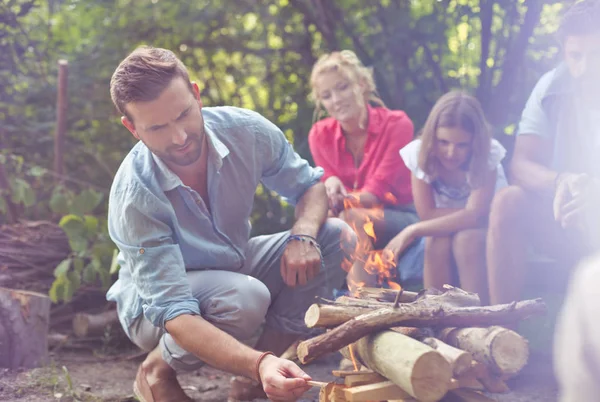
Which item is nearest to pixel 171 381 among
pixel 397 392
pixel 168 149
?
pixel 168 149

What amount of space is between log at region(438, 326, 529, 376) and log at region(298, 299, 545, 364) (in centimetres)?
12

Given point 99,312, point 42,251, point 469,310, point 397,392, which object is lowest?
point 99,312

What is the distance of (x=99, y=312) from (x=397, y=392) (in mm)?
2831

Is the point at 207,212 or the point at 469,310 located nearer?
the point at 469,310

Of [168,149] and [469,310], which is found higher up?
[168,149]

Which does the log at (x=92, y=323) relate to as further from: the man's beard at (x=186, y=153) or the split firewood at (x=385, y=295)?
the split firewood at (x=385, y=295)

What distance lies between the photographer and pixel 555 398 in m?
3.23

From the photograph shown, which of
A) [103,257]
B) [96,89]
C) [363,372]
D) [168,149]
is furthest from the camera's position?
[96,89]

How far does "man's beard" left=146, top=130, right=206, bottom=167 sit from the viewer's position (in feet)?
9.64

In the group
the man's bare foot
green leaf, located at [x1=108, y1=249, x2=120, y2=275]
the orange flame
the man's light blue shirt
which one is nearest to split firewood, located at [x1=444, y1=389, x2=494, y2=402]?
the man's light blue shirt

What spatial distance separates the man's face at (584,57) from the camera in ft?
11.2

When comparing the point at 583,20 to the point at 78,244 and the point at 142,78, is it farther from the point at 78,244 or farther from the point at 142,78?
the point at 78,244

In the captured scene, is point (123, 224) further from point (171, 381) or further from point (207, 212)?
point (171, 381)

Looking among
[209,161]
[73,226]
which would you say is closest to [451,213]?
[209,161]
